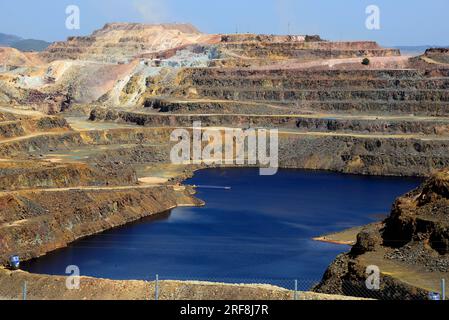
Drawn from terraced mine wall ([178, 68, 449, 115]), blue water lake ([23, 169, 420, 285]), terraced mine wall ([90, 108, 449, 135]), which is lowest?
blue water lake ([23, 169, 420, 285])

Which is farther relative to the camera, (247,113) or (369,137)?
(247,113)

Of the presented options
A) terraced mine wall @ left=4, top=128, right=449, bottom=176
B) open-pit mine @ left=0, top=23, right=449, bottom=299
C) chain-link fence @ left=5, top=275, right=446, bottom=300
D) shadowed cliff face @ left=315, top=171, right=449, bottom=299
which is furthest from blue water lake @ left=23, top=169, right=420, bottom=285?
chain-link fence @ left=5, top=275, right=446, bottom=300

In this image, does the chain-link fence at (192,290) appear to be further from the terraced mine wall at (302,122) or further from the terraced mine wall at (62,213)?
the terraced mine wall at (302,122)

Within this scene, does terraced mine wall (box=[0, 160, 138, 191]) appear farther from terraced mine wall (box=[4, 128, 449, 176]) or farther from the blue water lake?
terraced mine wall (box=[4, 128, 449, 176])

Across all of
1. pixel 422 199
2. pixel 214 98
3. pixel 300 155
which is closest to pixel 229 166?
pixel 300 155

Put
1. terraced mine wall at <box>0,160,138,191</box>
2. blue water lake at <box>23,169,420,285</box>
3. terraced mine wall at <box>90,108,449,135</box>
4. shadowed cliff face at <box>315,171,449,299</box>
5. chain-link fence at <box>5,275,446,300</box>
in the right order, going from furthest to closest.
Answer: terraced mine wall at <box>90,108,449,135</box> → terraced mine wall at <box>0,160,138,191</box> → blue water lake at <box>23,169,420,285</box> → shadowed cliff face at <box>315,171,449,299</box> → chain-link fence at <box>5,275,446,300</box>

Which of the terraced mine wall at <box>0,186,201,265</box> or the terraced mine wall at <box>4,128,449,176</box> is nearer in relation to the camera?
the terraced mine wall at <box>0,186,201,265</box>

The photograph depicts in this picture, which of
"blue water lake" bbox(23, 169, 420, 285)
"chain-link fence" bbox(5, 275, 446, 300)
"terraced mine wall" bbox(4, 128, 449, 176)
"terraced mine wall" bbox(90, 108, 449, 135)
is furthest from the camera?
"terraced mine wall" bbox(90, 108, 449, 135)
